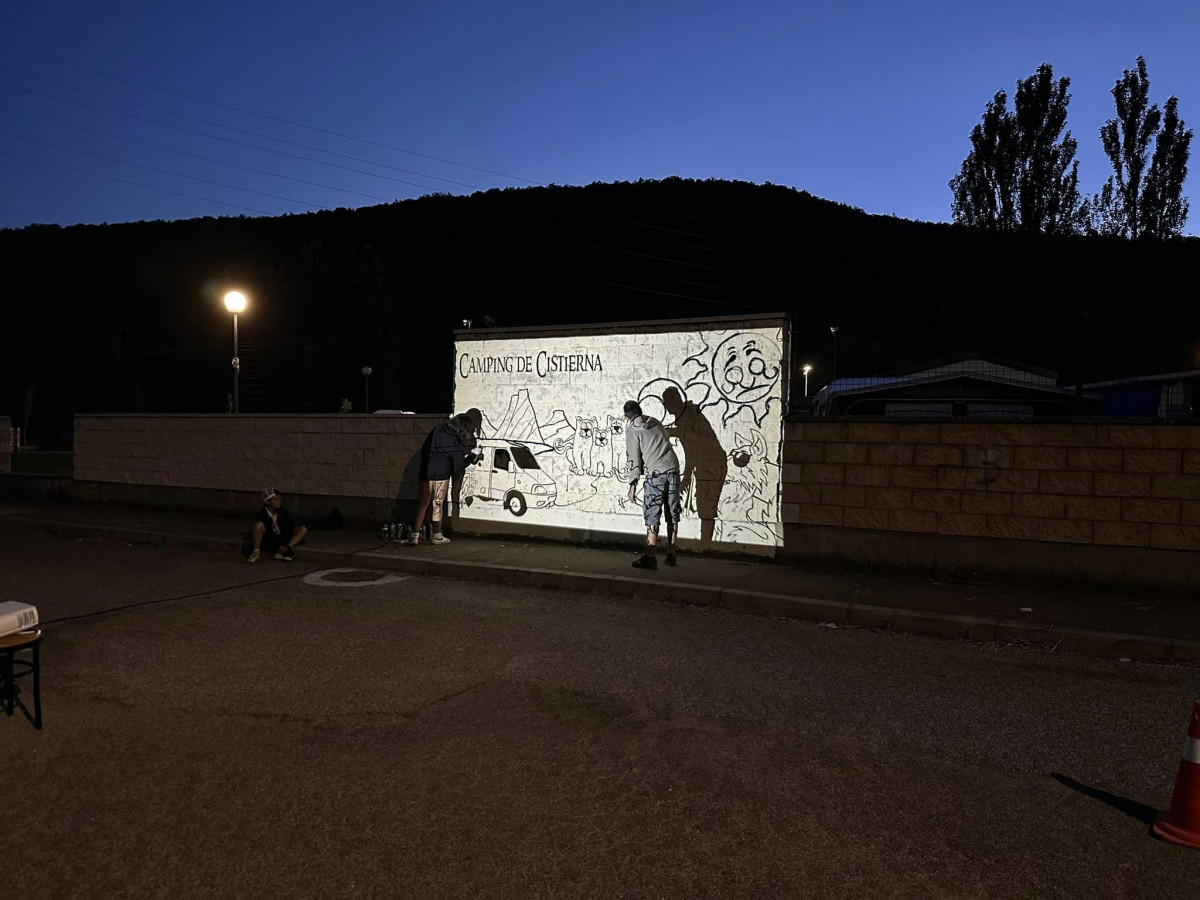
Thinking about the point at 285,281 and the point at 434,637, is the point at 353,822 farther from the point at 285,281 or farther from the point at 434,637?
the point at 285,281

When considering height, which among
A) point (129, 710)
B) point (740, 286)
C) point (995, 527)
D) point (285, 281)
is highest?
point (740, 286)

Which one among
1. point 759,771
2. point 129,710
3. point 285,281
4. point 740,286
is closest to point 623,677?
point 759,771

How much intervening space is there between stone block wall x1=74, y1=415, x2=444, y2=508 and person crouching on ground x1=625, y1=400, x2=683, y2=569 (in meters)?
3.80

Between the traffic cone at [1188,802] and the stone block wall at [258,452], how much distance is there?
32.9 feet

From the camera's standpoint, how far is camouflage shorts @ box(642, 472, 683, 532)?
9.45 metres

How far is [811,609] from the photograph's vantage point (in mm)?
7508

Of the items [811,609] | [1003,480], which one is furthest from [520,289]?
[811,609]

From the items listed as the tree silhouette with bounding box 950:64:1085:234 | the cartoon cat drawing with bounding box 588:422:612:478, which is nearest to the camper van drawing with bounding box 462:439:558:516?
the cartoon cat drawing with bounding box 588:422:612:478

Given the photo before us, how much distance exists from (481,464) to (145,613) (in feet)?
17.2

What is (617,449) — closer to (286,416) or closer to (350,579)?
(350,579)

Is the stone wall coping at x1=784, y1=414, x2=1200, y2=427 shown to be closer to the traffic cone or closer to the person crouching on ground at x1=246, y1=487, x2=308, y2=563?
the traffic cone

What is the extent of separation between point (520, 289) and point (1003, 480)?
134 metres

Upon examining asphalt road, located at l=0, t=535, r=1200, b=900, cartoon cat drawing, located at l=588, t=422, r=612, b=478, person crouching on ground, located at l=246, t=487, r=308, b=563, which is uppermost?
cartoon cat drawing, located at l=588, t=422, r=612, b=478

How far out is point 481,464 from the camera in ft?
38.5
